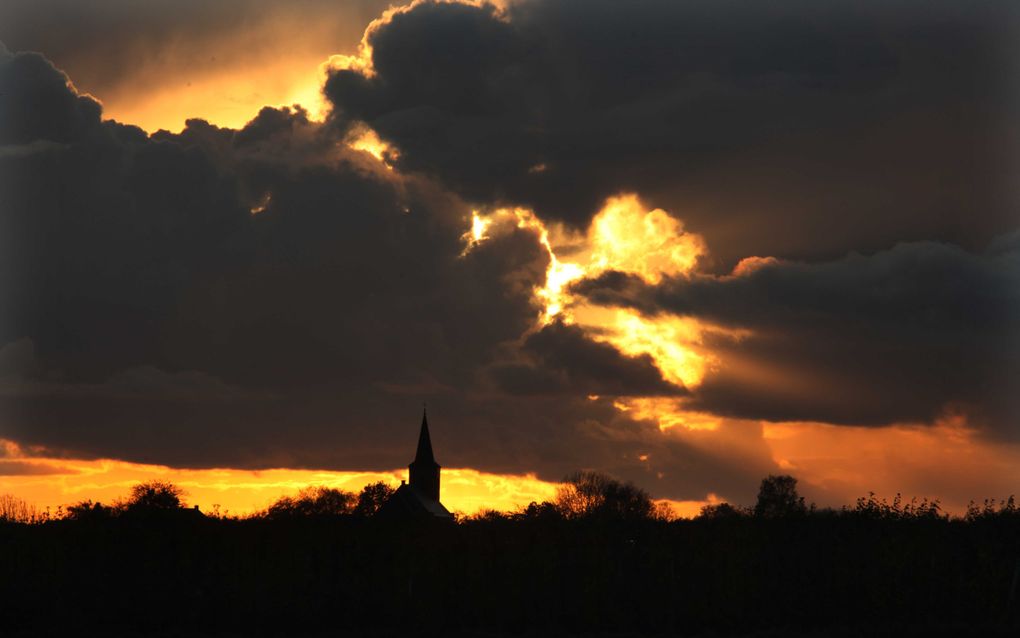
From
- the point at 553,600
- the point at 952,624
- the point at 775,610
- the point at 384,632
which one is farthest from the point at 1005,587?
the point at 384,632

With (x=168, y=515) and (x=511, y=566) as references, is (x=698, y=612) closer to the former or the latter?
(x=511, y=566)

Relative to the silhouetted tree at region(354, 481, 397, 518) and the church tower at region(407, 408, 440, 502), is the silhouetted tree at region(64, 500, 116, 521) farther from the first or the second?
the church tower at region(407, 408, 440, 502)

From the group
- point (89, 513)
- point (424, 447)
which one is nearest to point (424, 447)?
point (424, 447)

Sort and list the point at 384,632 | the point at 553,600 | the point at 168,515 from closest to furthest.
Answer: the point at 384,632
the point at 553,600
the point at 168,515

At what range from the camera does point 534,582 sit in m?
43.1

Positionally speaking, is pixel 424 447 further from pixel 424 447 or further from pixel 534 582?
pixel 534 582

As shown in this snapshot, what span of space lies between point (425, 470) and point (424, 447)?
435cm

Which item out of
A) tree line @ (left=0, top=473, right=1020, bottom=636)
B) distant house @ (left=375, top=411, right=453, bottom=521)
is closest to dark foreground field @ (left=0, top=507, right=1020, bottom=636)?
tree line @ (left=0, top=473, right=1020, bottom=636)

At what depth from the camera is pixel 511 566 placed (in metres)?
43.7

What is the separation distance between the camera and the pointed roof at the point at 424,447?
190250 mm

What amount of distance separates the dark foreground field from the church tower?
14101cm

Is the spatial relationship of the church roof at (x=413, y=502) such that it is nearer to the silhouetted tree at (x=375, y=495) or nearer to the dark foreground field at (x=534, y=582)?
the silhouetted tree at (x=375, y=495)

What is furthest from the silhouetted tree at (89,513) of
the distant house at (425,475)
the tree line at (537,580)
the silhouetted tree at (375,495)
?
the distant house at (425,475)

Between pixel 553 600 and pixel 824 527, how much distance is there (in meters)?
10.2
